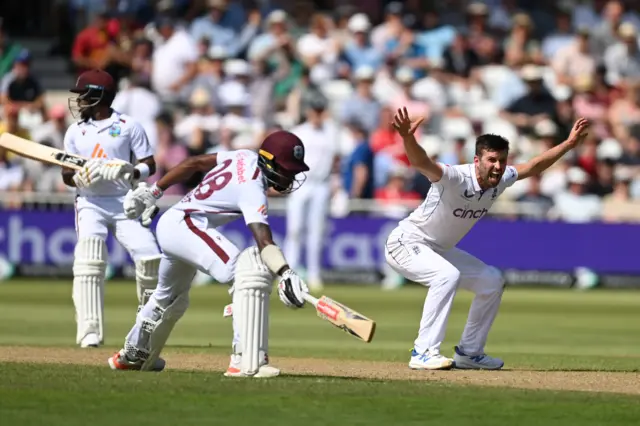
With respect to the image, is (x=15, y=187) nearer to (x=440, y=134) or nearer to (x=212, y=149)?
(x=212, y=149)

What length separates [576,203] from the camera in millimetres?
19047

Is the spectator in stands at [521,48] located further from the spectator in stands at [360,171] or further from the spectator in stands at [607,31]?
the spectator in stands at [360,171]

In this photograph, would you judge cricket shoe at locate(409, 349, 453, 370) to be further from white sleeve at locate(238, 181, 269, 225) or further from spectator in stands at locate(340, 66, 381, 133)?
spectator in stands at locate(340, 66, 381, 133)

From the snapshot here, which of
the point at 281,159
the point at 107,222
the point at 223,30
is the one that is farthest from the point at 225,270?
the point at 223,30

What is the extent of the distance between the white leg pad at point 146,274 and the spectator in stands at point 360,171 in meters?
9.14

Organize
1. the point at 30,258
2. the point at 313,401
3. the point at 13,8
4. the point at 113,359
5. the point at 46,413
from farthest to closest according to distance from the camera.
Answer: the point at 13,8, the point at 30,258, the point at 113,359, the point at 313,401, the point at 46,413

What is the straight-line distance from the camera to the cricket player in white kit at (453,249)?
9.23 metres

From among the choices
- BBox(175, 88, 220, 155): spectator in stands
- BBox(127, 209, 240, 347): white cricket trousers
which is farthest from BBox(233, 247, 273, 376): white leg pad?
BBox(175, 88, 220, 155): spectator in stands

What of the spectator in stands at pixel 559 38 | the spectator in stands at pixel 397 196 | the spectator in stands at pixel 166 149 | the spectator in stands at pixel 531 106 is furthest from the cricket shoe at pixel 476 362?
the spectator in stands at pixel 559 38

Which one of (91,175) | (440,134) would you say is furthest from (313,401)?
(440,134)

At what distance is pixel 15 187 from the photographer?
19328mm

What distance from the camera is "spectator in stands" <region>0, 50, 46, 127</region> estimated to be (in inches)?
809

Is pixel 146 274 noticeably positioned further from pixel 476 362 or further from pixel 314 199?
pixel 314 199

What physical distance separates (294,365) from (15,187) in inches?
421
